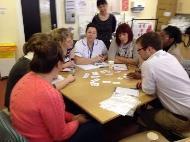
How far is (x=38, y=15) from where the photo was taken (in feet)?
14.3

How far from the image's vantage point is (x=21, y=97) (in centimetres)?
130

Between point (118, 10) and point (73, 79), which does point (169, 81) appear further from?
point (118, 10)

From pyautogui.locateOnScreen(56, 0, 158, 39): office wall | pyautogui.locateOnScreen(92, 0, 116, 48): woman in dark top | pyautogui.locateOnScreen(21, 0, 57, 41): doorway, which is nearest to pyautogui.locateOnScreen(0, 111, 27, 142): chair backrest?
pyautogui.locateOnScreen(92, 0, 116, 48): woman in dark top

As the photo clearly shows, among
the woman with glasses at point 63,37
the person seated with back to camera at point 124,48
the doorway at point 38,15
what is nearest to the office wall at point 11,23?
the doorway at point 38,15

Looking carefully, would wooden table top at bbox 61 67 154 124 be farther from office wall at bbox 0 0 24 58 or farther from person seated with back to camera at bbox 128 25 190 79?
office wall at bbox 0 0 24 58

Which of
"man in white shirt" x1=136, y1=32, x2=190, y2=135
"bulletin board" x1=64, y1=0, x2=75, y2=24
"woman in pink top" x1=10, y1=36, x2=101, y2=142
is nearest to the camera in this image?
"woman in pink top" x1=10, y1=36, x2=101, y2=142

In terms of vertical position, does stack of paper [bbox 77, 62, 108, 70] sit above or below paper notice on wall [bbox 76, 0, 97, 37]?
below

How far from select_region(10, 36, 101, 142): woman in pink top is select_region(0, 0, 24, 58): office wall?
9.88ft

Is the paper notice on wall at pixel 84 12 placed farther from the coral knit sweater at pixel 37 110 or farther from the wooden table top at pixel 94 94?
the coral knit sweater at pixel 37 110

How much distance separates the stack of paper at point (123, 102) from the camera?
1.63m

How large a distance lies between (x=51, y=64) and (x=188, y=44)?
7.00 ft

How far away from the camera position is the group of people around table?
1301mm

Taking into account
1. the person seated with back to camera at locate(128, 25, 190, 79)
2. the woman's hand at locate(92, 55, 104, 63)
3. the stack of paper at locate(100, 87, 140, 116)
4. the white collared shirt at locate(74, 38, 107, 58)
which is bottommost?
the stack of paper at locate(100, 87, 140, 116)

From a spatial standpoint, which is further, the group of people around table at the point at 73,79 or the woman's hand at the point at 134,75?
the woman's hand at the point at 134,75
